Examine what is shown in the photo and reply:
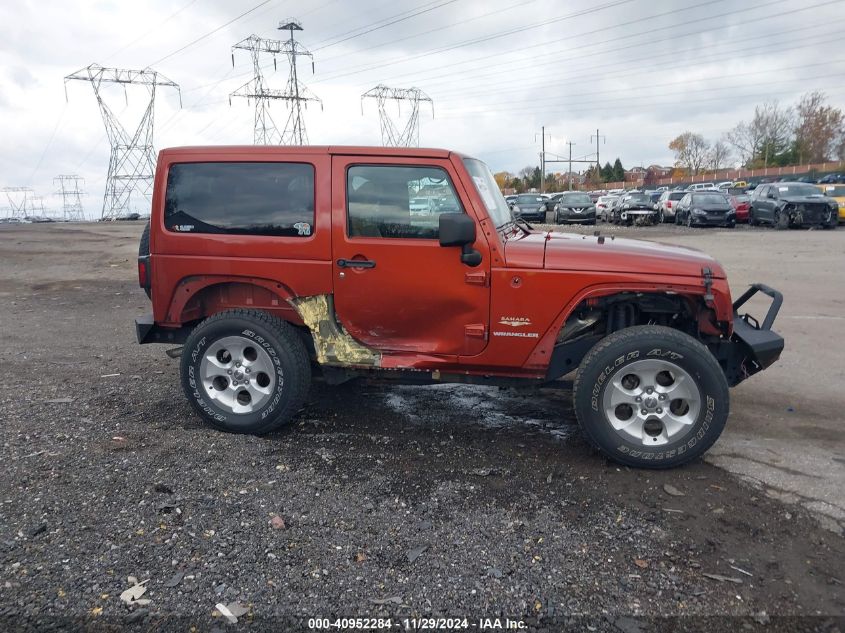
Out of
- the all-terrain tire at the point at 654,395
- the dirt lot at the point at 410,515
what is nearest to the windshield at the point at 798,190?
the dirt lot at the point at 410,515

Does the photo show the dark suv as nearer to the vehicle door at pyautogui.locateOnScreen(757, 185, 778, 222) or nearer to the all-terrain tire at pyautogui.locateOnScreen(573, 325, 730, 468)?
the vehicle door at pyautogui.locateOnScreen(757, 185, 778, 222)

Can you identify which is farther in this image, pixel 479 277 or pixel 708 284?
pixel 479 277

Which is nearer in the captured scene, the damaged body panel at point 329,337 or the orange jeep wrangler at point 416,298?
the orange jeep wrangler at point 416,298

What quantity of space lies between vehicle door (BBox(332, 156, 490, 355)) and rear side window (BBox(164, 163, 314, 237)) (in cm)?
25

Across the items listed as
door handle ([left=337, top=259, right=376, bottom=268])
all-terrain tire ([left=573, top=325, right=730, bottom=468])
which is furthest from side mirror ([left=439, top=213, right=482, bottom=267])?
all-terrain tire ([left=573, top=325, right=730, bottom=468])

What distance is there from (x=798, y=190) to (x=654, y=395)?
23775 millimetres

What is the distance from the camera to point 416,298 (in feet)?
14.3

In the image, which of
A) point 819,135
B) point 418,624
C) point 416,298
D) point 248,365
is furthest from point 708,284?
point 819,135

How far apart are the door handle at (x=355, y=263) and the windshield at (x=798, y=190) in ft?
79.0

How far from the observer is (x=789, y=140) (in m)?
78.4

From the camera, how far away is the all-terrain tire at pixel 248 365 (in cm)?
451

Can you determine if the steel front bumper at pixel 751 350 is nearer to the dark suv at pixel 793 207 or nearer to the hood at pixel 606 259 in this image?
the hood at pixel 606 259

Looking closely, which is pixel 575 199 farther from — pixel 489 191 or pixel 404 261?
pixel 404 261

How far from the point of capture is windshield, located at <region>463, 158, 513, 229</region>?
454 cm
